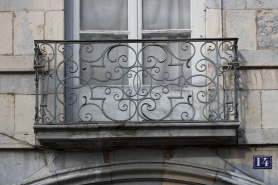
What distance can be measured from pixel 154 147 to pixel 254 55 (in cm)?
138

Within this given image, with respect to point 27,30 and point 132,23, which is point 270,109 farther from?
point 27,30

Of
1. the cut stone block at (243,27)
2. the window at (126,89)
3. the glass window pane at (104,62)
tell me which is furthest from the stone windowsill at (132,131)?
the cut stone block at (243,27)

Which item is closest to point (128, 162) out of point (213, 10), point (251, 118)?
point (251, 118)

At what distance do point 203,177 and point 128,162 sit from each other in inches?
29.5

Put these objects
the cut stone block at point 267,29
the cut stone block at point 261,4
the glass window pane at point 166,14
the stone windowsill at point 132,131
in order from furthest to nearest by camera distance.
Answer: the glass window pane at point 166,14 < the cut stone block at point 261,4 < the cut stone block at point 267,29 < the stone windowsill at point 132,131

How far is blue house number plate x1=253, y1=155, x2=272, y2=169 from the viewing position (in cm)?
686

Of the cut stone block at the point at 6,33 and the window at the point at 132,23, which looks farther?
the window at the point at 132,23

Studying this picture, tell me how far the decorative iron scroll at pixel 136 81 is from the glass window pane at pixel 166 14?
0.22 metres

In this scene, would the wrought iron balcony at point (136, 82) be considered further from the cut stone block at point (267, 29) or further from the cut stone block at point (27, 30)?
the cut stone block at point (267, 29)

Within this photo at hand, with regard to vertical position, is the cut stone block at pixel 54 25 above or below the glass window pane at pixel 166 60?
above

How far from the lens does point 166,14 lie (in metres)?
7.45

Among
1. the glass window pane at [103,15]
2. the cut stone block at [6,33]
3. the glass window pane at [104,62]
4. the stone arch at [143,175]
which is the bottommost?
the stone arch at [143,175]

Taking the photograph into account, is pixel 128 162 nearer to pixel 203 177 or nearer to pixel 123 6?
pixel 203 177

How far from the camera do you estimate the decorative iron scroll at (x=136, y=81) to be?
22.5 ft
